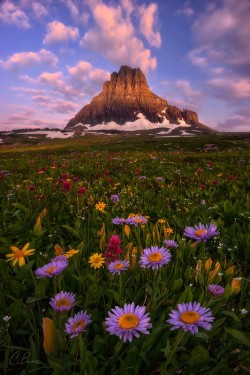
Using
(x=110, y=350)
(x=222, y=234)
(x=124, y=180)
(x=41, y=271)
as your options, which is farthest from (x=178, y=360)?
(x=124, y=180)

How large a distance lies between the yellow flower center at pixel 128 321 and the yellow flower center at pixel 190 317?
24 centimetres

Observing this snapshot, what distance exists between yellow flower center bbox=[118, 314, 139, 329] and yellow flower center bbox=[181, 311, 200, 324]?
24 centimetres

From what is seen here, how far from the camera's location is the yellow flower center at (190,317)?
4.66 ft

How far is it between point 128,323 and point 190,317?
0.32 m

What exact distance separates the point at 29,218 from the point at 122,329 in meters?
3.79

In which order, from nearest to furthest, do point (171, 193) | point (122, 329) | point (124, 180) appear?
point (122, 329)
point (171, 193)
point (124, 180)

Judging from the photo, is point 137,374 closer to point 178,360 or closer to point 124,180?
point 178,360

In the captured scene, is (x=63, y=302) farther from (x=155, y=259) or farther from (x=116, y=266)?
(x=155, y=259)

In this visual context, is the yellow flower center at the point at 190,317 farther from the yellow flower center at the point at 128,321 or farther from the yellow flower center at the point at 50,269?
the yellow flower center at the point at 50,269

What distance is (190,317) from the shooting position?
1438 mm

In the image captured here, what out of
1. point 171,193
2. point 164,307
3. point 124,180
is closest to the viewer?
point 164,307

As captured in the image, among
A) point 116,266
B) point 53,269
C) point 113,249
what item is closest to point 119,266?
point 116,266

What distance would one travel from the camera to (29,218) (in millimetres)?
4875
